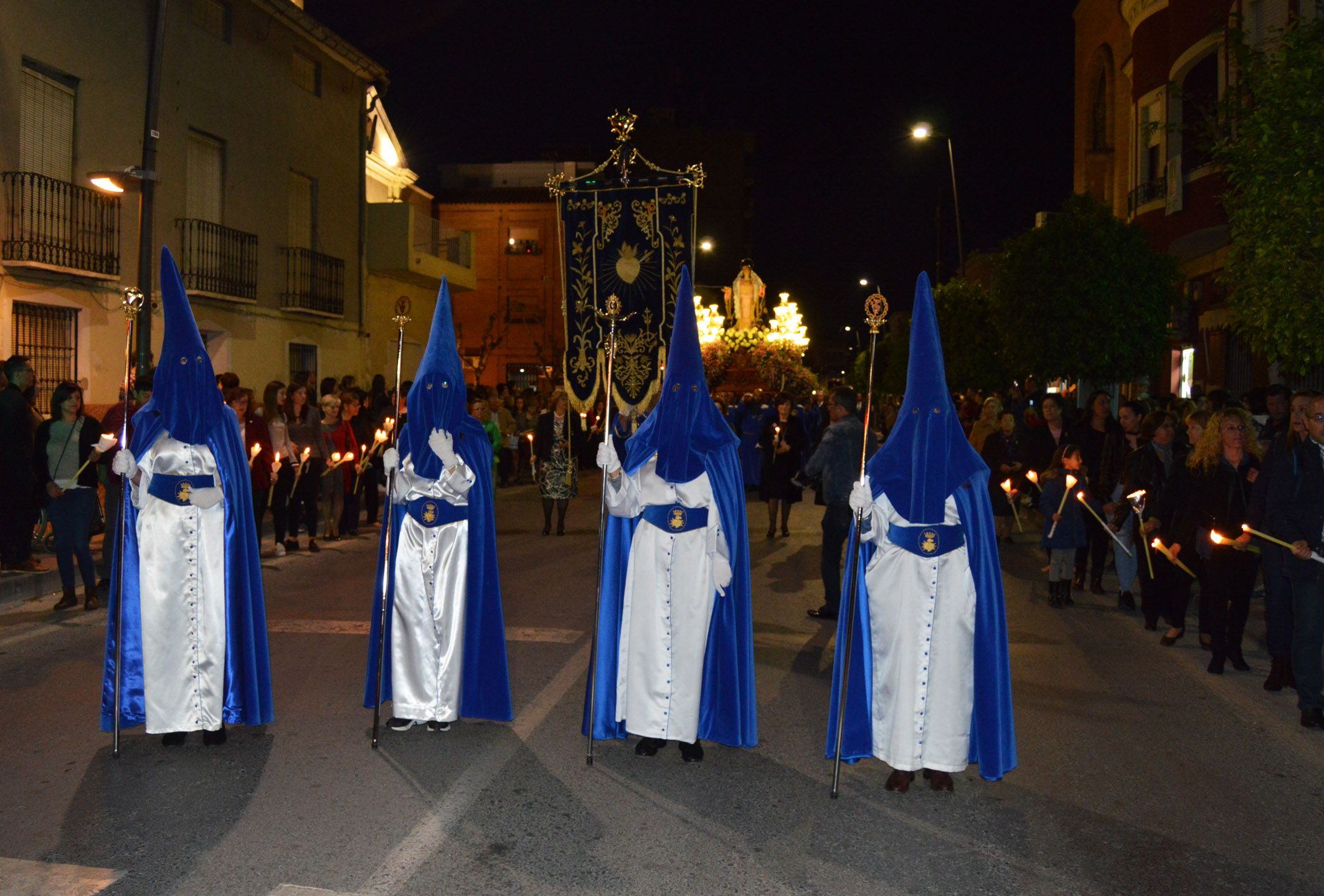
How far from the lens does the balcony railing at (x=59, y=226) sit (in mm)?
15609

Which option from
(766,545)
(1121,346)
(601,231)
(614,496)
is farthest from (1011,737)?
(1121,346)

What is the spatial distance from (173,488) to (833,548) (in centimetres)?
557

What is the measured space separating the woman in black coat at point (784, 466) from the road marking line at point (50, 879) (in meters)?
11.4

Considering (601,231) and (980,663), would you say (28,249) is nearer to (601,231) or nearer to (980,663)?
(601,231)

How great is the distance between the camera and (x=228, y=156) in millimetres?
21062

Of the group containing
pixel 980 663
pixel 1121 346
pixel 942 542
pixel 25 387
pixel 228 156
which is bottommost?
pixel 980 663

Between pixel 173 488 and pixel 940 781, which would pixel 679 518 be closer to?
pixel 940 781

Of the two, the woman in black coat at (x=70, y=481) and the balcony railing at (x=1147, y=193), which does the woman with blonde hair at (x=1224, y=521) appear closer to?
the woman in black coat at (x=70, y=481)

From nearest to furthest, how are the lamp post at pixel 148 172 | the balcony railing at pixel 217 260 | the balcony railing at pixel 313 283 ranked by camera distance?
the lamp post at pixel 148 172
the balcony railing at pixel 217 260
the balcony railing at pixel 313 283

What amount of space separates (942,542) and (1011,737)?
3.26ft

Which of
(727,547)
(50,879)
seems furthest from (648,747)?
(50,879)

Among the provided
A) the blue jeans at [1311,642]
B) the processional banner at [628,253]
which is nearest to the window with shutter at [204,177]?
the processional banner at [628,253]

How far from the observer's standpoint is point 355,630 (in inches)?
354

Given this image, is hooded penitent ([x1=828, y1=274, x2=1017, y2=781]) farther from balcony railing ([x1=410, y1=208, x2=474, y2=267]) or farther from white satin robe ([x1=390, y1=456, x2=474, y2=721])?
balcony railing ([x1=410, y1=208, x2=474, y2=267])
